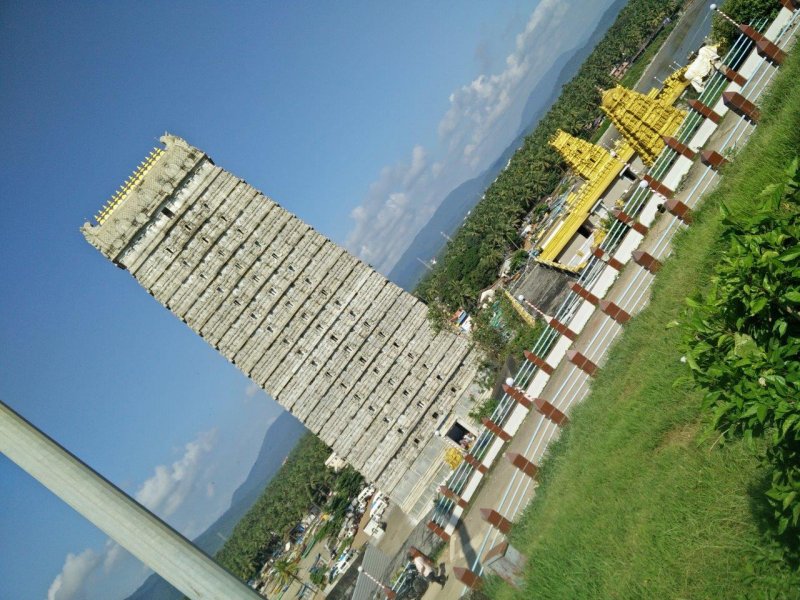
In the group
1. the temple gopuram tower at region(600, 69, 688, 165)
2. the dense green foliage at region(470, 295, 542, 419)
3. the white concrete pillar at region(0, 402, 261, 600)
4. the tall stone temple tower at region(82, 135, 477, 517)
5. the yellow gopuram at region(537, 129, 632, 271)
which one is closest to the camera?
the white concrete pillar at region(0, 402, 261, 600)

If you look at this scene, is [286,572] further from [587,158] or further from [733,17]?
[733,17]

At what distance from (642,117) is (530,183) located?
143 feet

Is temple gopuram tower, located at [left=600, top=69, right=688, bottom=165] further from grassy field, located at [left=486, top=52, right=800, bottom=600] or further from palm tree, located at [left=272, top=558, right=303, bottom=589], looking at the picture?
palm tree, located at [left=272, top=558, right=303, bottom=589]

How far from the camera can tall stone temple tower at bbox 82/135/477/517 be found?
28781mm

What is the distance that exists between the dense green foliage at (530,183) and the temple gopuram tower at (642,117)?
33380mm

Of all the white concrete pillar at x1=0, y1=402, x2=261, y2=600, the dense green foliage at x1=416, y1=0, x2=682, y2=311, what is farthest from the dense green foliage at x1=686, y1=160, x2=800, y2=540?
the dense green foliage at x1=416, y1=0, x2=682, y2=311

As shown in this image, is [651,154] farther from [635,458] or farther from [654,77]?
[654,77]

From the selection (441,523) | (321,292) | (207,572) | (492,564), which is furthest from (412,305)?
(207,572)

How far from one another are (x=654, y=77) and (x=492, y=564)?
58712mm

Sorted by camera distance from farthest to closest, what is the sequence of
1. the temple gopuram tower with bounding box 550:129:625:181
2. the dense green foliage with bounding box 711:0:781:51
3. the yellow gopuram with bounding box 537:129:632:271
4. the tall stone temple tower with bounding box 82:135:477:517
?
1. the temple gopuram tower with bounding box 550:129:625:181
2. the yellow gopuram with bounding box 537:129:632:271
3. the dense green foliage with bounding box 711:0:781:51
4. the tall stone temple tower with bounding box 82:135:477:517

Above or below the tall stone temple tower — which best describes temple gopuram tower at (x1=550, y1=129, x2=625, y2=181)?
above

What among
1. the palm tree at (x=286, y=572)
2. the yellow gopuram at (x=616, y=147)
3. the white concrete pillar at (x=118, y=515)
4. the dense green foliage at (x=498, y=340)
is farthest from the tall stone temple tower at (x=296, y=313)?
the palm tree at (x=286, y=572)

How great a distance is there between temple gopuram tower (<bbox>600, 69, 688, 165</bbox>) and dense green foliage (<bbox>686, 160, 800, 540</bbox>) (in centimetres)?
2739

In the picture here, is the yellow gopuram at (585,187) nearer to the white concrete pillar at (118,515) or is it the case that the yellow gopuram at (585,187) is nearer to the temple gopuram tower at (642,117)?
the temple gopuram tower at (642,117)
